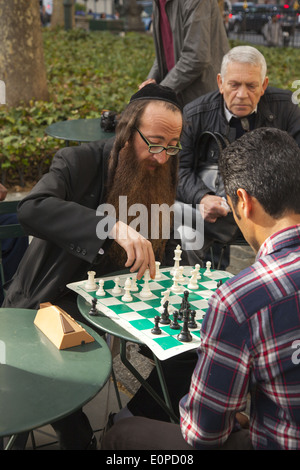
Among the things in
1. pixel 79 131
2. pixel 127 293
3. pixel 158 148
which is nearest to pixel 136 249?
pixel 127 293

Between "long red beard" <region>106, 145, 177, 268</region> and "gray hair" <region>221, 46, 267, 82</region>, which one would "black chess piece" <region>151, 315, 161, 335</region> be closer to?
"long red beard" <region>106, 145, 177, 268</region>

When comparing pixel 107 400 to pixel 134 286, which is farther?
pixel 107 400

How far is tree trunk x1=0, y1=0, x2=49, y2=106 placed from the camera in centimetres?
828

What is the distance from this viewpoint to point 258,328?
1.68 meters

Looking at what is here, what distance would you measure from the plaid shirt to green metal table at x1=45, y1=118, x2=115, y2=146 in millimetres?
3985

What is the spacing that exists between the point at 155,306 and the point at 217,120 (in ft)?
7.51

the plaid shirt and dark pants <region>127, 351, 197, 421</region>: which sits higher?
the plaid shirt

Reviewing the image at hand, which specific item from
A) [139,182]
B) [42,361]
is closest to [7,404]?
[42,361]

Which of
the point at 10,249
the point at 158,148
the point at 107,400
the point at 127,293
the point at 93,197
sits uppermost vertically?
the point at 158,148

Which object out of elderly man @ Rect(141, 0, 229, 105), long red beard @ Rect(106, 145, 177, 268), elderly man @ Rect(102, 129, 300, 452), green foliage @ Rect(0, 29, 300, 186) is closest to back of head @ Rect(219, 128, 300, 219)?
elderly man @ Rect(102, 129, 300, 452)

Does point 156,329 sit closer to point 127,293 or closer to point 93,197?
point 127,293

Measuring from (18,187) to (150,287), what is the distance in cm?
500

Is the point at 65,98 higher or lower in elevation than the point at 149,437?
lower
